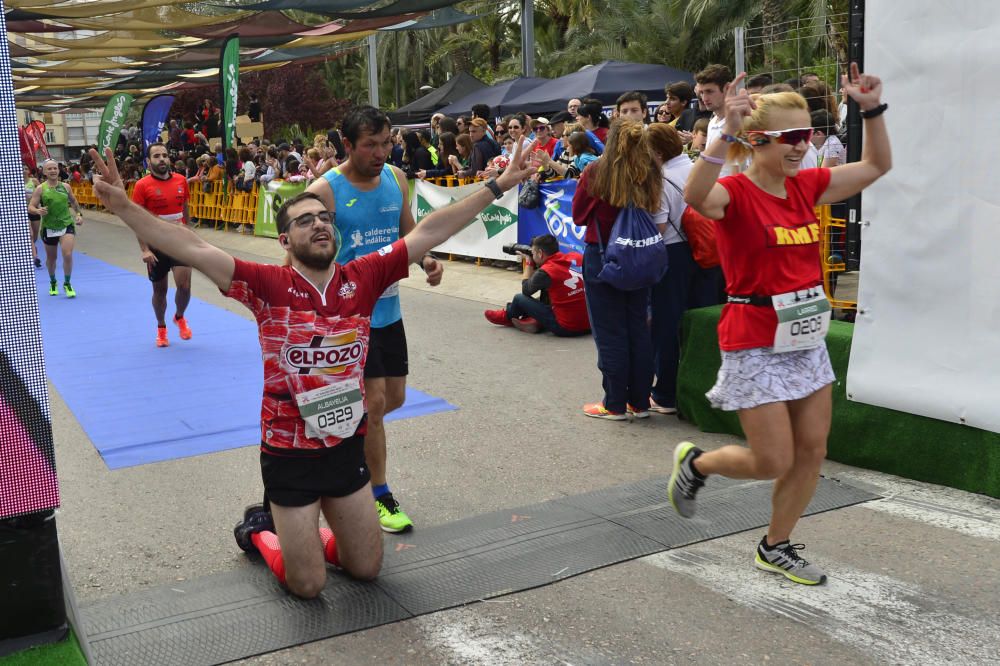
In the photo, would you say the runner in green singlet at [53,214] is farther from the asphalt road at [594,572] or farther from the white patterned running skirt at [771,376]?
the white patterned running skirt at [771,376]

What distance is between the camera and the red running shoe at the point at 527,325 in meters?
10.2

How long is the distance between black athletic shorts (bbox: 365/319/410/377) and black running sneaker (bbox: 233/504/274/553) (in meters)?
0.79

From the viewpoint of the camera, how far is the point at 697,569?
4.42m

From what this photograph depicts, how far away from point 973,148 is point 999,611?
7.66ft

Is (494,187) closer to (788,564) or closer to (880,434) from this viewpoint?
(788,564)

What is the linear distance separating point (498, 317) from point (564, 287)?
42.0 inches

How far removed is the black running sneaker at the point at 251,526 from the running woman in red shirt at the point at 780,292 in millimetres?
2037

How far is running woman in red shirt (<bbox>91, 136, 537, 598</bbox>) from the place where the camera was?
406 cm

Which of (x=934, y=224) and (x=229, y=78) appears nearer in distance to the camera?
(x=934, y=224)

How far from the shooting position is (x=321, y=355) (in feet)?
13.4

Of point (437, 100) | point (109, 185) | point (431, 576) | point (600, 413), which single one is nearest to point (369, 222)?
point (109, 185)

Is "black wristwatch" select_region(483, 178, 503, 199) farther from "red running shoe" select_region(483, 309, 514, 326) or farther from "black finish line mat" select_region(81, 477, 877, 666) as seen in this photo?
"red running shoe" select_region(483, 309, 514, 326)

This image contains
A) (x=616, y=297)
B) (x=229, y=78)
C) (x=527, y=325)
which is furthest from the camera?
(x=229, y=78)

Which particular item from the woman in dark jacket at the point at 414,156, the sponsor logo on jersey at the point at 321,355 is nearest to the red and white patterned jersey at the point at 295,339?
the sponsor logo on jersey at the point at 321,355
